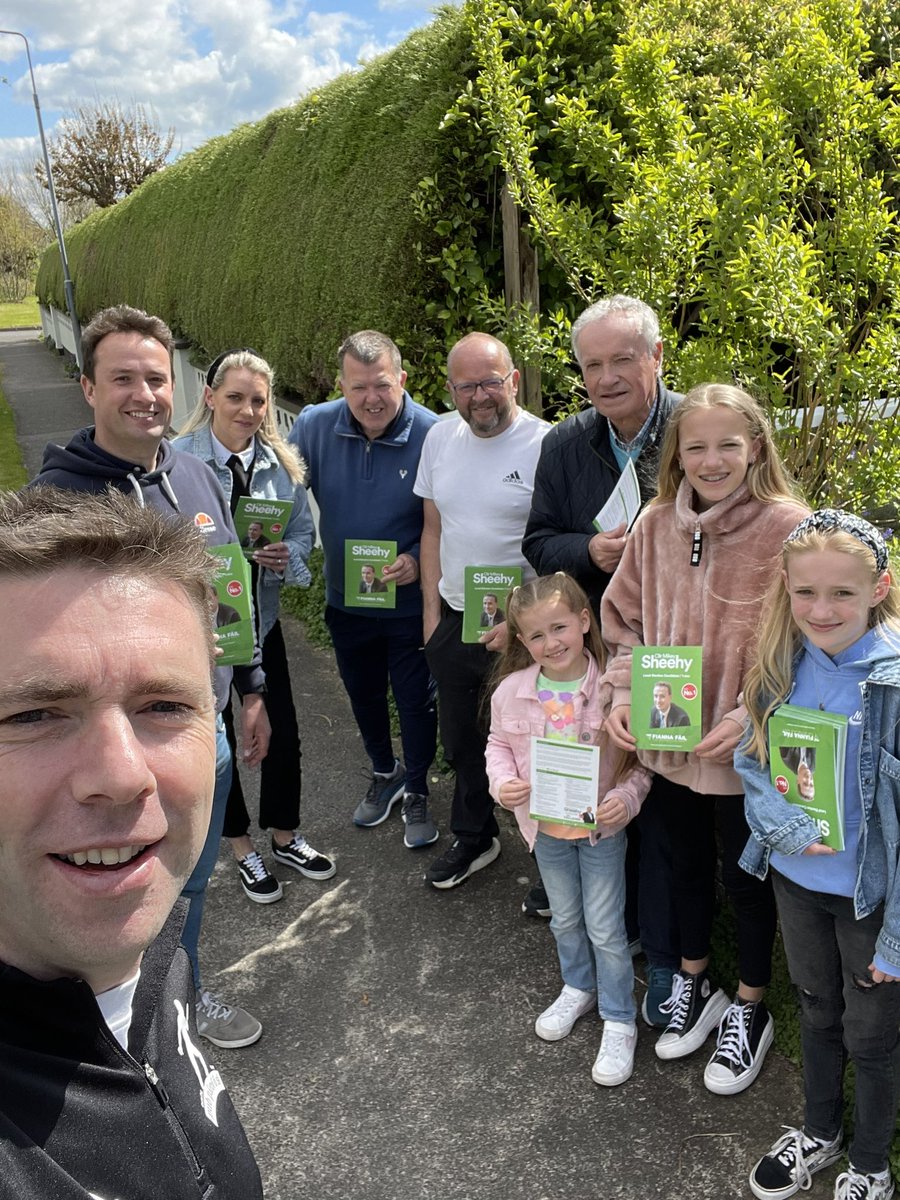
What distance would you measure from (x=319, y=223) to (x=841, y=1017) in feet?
24.1

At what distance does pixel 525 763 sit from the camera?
3.14 meters

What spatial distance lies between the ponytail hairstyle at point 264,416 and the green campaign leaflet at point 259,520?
0.21m

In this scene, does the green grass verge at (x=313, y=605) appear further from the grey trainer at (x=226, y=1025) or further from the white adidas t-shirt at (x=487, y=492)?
the grey trainer at (x=226, y=1025)

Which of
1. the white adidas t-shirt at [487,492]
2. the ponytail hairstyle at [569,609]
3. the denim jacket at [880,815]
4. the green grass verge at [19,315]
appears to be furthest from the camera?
the green grass verge at [19,315]

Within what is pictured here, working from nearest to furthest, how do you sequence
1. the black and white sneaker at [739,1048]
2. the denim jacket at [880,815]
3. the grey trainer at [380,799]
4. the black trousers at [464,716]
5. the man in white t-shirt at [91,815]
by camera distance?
the man in white t-shirt at [91,815] < the denim jacket at [880,815] < the black and white sneaker at [739,1048] < the black trousers at [464,716] < the grey trainer at [380,799]

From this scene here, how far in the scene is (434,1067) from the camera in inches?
122

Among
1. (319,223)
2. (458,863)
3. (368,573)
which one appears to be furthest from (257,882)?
(319,223)

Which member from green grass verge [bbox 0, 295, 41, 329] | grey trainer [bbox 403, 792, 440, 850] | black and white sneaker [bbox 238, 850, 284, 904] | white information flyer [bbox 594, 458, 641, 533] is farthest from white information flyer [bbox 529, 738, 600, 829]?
green grass verge [bbox 0, 295, 41, 329]

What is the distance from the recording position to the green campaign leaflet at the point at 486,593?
3.63 metres

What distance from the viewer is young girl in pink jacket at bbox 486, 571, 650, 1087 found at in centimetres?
302

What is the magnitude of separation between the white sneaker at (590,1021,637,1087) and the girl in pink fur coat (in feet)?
0.32

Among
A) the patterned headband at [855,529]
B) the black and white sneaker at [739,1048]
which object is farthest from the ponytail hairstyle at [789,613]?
the black and white sneaker at [739,1048]

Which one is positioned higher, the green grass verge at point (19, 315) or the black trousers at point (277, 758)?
the green grass verge at point (19, 315)

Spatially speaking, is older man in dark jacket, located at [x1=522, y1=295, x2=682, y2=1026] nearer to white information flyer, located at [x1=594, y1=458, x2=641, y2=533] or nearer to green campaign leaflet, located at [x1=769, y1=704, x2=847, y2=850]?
white information flyer, located at [x1=594, y1=458, x2=641, y2=533]
